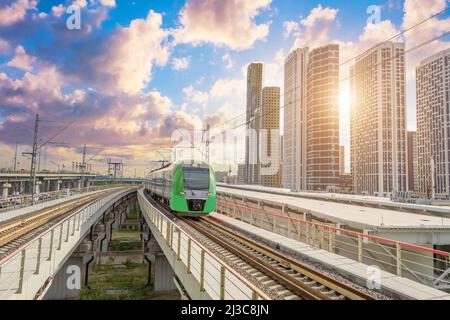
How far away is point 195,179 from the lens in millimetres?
20109

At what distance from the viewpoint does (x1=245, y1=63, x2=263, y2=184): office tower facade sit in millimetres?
138375

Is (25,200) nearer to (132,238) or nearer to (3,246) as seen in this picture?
→ (3,246)

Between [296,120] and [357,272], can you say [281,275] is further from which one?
[296,120]

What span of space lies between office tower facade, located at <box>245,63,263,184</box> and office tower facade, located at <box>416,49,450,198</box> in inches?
2285

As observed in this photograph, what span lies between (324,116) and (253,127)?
150 feet

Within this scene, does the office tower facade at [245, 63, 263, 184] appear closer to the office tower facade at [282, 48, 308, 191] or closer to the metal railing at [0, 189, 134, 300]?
the office tower facade at [282, 48, 308, 191]

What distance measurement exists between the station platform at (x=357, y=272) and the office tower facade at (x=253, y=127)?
11626cm

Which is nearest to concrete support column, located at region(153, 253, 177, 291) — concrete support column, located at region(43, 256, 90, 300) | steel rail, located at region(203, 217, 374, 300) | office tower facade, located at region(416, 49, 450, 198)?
concrete support column, located at region(43, 256, 90, 300)

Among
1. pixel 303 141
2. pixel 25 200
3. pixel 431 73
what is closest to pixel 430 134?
pixel 431 73

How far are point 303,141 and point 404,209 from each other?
297ft

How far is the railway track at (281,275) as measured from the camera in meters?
7.59

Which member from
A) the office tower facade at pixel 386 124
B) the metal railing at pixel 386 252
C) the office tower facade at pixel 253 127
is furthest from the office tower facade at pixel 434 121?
the metal railing at pixel 386 252

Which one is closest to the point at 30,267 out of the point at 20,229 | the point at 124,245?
the point at 20,229

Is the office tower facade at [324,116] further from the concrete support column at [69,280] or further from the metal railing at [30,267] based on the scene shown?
the metal railing at [30,267]
